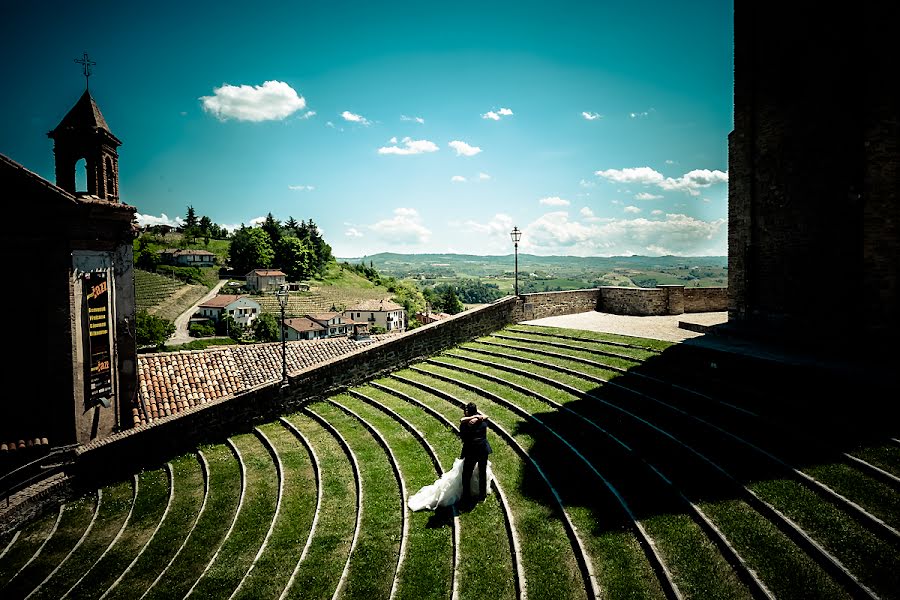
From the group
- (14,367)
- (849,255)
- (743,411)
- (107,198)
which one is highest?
(107,198)

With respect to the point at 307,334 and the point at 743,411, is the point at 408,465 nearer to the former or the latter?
the point at 743,411

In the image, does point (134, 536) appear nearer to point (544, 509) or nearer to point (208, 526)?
point (208, 526)

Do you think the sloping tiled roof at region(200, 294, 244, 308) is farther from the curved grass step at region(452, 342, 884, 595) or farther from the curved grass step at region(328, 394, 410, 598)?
the curved grass step at region(452, 342, 884, 595)

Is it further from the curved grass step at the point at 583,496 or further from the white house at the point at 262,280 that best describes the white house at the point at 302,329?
the curved grass step at the point at 583,496

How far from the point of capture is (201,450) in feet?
37.2

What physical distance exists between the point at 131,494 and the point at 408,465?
6.40m

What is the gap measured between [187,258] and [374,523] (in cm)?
12119

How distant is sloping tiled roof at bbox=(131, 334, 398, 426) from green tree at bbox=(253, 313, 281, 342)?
2096 inches

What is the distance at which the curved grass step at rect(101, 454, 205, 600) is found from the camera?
6454 millimetres

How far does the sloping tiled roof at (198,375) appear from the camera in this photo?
1454 cm

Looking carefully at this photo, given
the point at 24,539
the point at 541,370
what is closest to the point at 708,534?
the point at 541,370

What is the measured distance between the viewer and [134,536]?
7949 mm

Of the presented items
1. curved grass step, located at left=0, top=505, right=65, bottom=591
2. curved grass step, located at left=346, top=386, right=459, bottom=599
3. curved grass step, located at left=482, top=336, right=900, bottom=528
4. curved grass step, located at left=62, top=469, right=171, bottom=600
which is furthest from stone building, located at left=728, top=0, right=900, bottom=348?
curved grass step, located at left=0, top=505, right=65, bottom=591

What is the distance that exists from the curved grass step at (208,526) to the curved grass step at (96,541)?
1.45 metres
